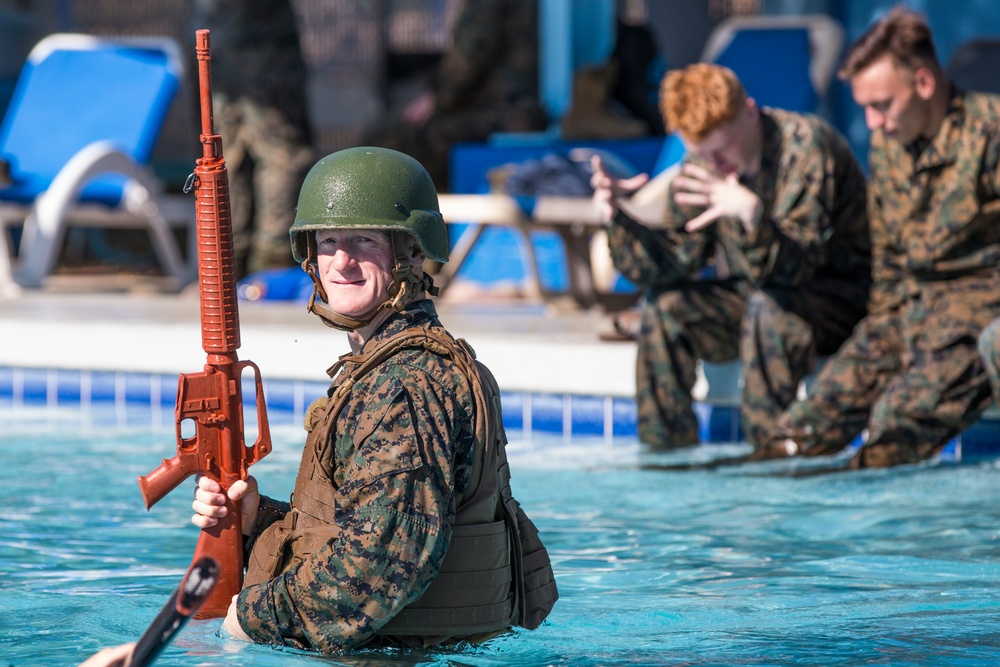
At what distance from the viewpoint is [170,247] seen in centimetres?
894

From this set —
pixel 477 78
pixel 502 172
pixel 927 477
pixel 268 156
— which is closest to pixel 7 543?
pixel 927 477

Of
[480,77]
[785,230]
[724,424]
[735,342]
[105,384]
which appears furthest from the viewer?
[480,77]

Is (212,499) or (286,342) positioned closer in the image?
(212,499)

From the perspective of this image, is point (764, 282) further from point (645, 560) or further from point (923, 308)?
point (645, 560)

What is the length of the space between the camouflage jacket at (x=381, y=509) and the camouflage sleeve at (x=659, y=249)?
8.60 ft

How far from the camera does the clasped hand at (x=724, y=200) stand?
14.9 ft

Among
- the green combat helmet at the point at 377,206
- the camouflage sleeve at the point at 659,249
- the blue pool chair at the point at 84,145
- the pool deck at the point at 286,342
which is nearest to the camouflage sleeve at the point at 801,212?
the camouflage sleeve at the point at 659,249

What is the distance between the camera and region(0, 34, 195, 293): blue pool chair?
8.26m

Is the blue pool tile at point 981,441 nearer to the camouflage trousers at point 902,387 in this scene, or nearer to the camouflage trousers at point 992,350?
the camouflage trousers at point 902,387

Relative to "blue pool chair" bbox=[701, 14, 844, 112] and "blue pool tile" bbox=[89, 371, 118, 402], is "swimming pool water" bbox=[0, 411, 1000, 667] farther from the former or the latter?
"blue pool chair" bbox=[701, 14, 844, 112]

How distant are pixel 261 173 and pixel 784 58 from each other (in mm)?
3708

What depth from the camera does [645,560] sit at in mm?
3881

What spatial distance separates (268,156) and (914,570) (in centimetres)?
696

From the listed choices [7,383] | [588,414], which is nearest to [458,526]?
[588,414]
